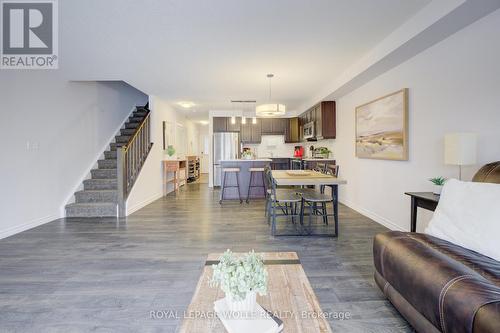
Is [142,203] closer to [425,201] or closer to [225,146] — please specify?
[225,146]

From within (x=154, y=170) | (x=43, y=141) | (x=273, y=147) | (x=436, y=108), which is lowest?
(x=154, y=170)

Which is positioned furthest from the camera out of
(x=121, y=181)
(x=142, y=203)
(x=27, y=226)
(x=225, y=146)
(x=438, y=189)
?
(x=225, y=146)

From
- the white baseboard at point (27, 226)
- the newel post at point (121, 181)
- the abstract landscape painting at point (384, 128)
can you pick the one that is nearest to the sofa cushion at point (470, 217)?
the abstract landscape painting at point (384, 128)

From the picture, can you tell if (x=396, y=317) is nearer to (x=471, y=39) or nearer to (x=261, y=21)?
(x=471, y=39)

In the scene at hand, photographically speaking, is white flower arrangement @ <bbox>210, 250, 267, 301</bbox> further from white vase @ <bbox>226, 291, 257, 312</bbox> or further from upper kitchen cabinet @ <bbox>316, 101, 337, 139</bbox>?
upper kitchen cabinet @ <bbox>316, 101, 337, 139</bbox>

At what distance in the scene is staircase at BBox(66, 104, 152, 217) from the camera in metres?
4.37

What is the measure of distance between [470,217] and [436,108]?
5.46 feet

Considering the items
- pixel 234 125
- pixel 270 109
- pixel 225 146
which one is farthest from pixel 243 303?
pixel 234 125

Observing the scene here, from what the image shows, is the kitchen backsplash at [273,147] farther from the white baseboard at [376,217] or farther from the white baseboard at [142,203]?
the white baseboard at [376,217]

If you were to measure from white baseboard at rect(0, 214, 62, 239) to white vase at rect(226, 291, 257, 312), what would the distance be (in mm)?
3864

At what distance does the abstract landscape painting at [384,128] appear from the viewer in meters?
3.29

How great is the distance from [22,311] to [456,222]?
10.2 feet

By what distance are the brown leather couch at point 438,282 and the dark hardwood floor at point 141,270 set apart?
30 cm

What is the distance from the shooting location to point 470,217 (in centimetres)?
163
